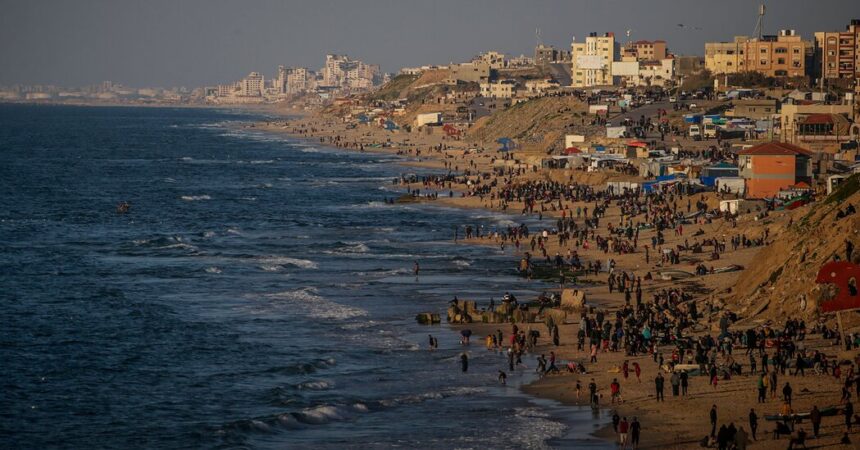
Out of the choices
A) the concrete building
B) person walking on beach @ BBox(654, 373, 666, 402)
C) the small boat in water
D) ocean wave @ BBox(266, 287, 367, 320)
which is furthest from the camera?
the concrete building

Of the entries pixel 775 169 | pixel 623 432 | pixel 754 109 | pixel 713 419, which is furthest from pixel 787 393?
pixel 754 109

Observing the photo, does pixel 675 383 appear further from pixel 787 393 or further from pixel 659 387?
pixel 787 393

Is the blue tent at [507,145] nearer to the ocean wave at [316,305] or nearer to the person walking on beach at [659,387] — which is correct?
the ocean wave at [316,305]

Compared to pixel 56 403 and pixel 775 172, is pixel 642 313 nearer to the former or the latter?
pixel 56 403

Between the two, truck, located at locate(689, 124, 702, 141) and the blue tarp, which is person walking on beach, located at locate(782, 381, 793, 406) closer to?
the blue tarp

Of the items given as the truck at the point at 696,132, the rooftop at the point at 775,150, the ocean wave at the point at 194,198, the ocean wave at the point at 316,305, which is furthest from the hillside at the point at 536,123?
the ocean wave at the point at 316,305

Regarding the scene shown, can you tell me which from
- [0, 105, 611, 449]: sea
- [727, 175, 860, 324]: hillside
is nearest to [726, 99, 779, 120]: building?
[0, 105, 611, 449]: sea
